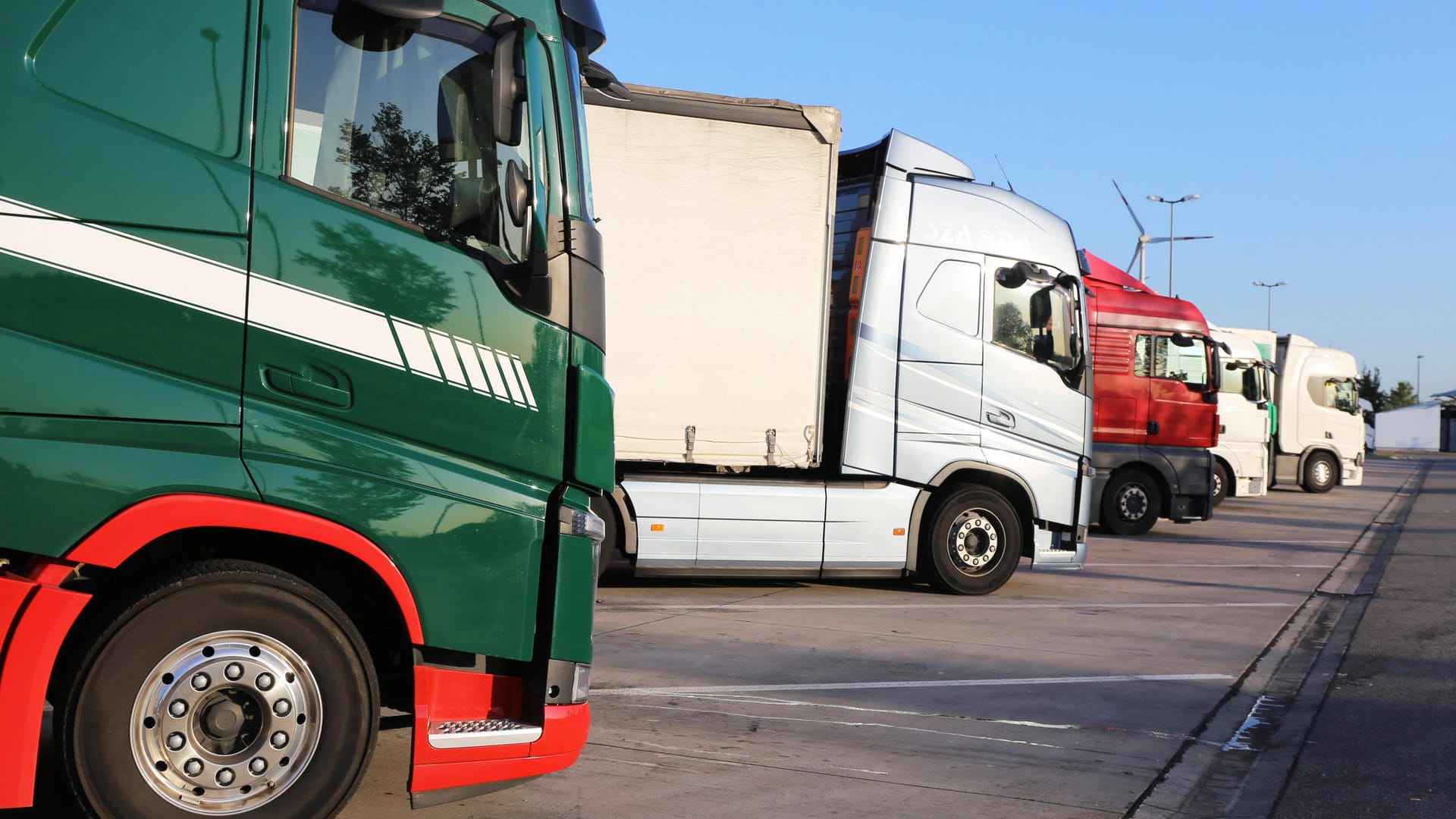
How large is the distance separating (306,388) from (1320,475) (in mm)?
29453

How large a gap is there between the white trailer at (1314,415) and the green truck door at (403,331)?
86.1ft

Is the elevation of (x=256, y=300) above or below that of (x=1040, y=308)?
below

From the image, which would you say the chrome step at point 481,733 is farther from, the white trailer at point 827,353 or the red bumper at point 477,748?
the white trailer at point 827,353

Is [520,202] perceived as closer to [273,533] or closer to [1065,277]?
[273,533]

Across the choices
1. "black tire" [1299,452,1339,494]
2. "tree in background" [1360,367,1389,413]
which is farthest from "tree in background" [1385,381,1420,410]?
"black tire" [1299,452,1339,494]

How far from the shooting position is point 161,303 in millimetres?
3801

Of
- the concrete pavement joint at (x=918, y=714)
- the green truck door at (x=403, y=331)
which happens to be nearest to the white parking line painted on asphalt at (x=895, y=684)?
the concrete pavement joint at (x=918, y=714)

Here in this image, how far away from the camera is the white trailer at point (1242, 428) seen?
23.1 meters

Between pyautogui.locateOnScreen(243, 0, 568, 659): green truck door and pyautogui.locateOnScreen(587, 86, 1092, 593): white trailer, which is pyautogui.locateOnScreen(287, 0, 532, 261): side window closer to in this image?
pyautogui.locateOnScreen(243, 0, 568, 659): green truck door

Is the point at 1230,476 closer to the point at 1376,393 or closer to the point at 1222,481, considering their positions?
the point at 1222,481

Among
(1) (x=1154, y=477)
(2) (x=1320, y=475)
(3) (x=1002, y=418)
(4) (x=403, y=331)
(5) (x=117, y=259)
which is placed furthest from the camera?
(2) (x=1320, y=475)

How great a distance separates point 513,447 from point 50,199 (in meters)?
1.52

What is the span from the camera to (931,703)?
22.8ft

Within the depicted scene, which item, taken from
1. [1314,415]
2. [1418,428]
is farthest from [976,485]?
[1418,428]
